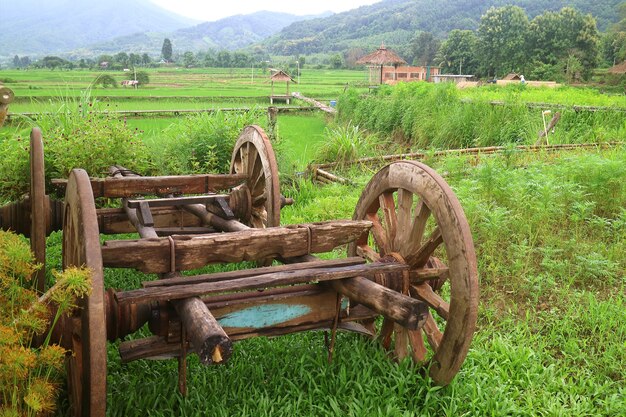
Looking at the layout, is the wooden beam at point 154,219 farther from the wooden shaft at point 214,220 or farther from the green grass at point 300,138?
the green grass at point 300,138

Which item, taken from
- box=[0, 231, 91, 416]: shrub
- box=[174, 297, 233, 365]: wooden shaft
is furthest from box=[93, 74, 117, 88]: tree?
box=[174, 297, 233, 365]: wooden shaft

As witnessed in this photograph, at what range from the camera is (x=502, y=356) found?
10.6ft

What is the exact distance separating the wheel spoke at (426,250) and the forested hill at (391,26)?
95.0 metres

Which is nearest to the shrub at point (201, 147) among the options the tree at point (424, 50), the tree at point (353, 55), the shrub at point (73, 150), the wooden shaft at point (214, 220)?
the shrub at point (73, 150)

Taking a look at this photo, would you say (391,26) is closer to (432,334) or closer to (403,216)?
(403,216)

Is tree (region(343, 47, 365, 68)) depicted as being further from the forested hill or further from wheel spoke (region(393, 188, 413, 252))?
wheel spoke (region(393, 188, 413, 252))

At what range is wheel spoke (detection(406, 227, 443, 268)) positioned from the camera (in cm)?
279

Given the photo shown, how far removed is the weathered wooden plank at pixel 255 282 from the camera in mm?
2323

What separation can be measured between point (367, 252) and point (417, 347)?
0.75 meters

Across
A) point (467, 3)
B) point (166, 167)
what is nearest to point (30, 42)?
point (467, 3)

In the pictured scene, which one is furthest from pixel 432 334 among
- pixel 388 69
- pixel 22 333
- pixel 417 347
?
pixel 388 69

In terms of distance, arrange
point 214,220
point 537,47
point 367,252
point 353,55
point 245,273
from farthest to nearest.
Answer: point 353,55 → point 537,47 → point 214,220 → point 367,252 → point 245,273

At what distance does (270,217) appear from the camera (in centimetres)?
419

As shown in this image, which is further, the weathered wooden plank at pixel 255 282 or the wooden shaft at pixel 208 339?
the weathered wooden plank at pixel 255 282
